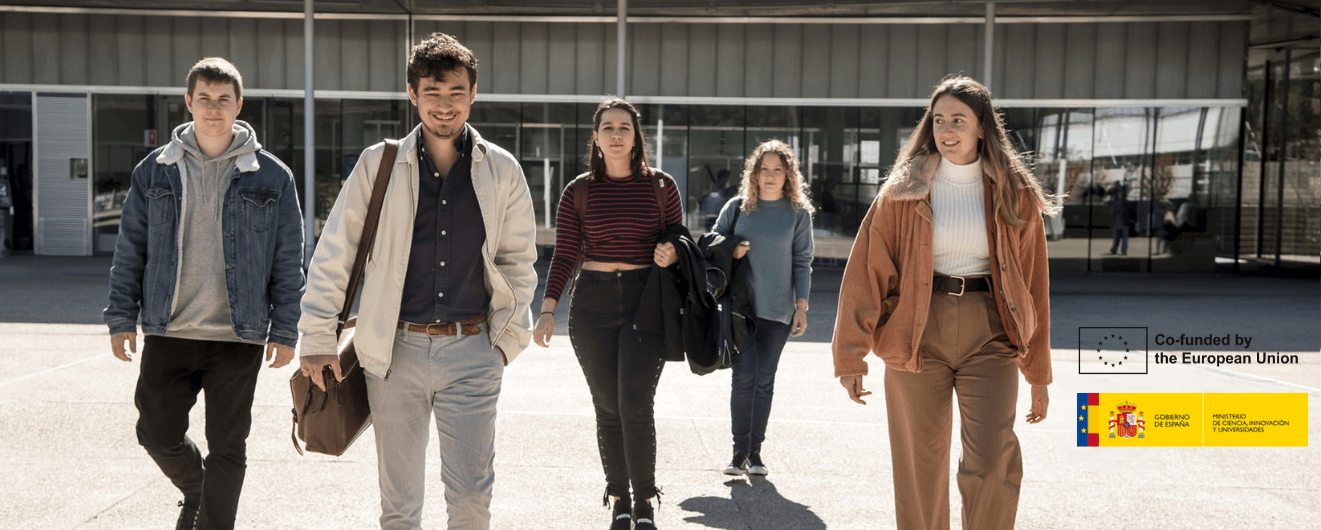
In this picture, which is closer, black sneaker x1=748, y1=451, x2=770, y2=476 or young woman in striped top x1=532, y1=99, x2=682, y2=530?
young woman in striped top x1=532, y1=99, x2=682, y2=530

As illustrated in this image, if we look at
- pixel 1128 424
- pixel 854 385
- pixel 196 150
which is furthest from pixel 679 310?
pixel 1128 424

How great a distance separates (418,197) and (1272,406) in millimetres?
6799

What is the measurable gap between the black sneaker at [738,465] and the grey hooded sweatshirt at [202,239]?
8.58ft

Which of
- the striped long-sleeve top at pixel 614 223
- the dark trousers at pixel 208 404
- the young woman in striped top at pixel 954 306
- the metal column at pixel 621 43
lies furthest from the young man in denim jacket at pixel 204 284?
the metal column at pixel 621 43

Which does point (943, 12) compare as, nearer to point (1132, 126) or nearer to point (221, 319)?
point (1132, 126)

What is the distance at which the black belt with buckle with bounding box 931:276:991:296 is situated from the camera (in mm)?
3740

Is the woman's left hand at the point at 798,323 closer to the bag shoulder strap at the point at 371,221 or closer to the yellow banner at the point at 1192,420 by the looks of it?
the yellow banner at the point at 1192,420

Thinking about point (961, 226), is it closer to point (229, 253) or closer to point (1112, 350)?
point (229, 253)

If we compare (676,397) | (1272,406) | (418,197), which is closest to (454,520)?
(418,197)

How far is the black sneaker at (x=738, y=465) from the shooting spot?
5676 millimetres

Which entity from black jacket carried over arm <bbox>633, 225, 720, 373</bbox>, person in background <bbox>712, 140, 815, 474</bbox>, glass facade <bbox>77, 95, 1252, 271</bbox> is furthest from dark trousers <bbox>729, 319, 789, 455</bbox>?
glass facade <bbox>77, 95, 1252, 271</bbox>

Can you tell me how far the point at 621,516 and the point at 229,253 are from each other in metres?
1.87

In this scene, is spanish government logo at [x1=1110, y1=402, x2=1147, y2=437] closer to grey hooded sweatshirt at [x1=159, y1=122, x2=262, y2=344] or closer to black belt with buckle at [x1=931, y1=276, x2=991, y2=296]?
black belt with buckle at [x1=931, y1=276, x2=991, y2=296]

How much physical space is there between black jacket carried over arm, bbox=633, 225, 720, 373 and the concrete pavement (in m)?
0.74
